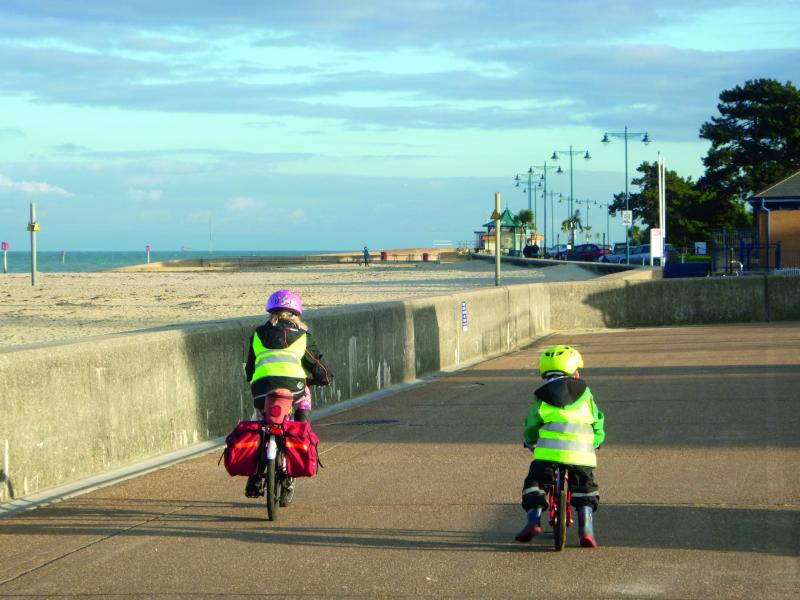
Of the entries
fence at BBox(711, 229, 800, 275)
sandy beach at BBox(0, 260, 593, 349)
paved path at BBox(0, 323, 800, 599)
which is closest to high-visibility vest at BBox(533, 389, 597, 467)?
paved path at BBox(0, 323, 800, 599)

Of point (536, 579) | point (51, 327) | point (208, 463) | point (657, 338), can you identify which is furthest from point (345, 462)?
point (51, 327)

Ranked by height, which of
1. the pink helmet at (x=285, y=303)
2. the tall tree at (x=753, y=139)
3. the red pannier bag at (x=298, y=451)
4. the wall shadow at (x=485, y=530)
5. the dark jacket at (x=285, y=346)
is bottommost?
the wall shadow at (x=485, y=530)

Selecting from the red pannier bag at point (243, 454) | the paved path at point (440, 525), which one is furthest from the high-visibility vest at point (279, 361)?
the paved path at point (440, 525)

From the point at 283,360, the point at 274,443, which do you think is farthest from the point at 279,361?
the point at 274,443

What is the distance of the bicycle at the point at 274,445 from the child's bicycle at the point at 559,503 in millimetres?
1699

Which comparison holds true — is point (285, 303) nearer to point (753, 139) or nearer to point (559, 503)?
point (559, 503)

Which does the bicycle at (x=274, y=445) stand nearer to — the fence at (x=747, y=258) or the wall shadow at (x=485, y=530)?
the wall shadow at (x=485, y=530)

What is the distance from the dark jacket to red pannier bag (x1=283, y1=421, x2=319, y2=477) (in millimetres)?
319

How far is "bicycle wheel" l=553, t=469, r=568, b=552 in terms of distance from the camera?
666cm

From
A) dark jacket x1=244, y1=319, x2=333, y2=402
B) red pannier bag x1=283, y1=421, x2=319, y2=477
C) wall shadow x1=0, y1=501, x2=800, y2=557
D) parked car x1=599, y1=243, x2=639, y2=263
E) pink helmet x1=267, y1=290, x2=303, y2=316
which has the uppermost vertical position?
parked car x1=599, y1=243, x2=639, y2=263

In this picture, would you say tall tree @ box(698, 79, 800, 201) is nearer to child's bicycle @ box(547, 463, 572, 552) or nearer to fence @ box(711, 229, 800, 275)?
fence @ box(711, 229, 800, 275)

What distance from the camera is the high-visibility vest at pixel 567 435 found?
6777 millimetres

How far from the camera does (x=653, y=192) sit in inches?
4685

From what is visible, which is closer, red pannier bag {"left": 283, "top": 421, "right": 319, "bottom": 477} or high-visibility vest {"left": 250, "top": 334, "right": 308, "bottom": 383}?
red pannier bag {"left": 283, "top": 421, "right": 319, "bottom": 477}
